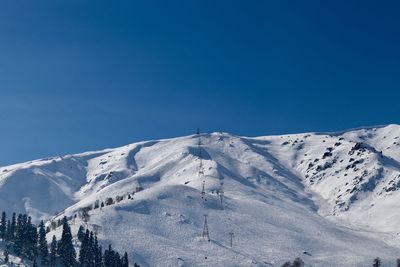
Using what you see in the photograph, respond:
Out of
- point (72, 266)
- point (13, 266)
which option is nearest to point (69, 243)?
point (72, 266)

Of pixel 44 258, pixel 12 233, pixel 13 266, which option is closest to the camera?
pixel 13 266

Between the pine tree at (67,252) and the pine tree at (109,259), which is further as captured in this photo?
the pine tree at (67,252)

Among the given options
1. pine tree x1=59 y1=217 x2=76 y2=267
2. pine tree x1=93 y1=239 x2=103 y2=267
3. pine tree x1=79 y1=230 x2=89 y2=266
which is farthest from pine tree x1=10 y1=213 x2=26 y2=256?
pine tree x1=93 y1=239 x2=103 y2=267

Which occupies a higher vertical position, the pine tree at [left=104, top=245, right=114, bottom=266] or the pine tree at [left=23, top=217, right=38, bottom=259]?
the pine tree at [left=23, top=217, right=38, bottom=259]

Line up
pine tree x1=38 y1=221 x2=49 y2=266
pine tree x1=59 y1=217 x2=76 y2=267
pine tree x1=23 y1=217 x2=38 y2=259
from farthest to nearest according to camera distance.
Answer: pine tree x1=23 y1=217 x2=38 y2=259 → pine tree x1=59 y1=217 x2=76 y2=267 → pine tree x1=38 y1=221 x2=49 y2=266

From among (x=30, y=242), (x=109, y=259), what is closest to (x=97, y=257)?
(x=109, y=259)

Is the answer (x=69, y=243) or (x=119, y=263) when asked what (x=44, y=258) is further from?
(x=119, y=263)

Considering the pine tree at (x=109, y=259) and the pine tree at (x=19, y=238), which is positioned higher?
the pine tree at (x=19, y=238)

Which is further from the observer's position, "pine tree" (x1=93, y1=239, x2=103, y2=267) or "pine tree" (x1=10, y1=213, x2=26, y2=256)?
"pine tree" (x1=93, y1=239, x2=103, y2=267)

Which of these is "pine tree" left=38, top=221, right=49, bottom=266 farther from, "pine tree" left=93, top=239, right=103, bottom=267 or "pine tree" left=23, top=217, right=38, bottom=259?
"pine tree" left=93, top=239, right=103, bottom=267

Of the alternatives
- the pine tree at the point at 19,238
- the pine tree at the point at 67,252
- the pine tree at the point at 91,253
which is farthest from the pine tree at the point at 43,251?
the pine tree at the point at 91,253

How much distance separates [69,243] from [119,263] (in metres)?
14.9

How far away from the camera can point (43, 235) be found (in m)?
178

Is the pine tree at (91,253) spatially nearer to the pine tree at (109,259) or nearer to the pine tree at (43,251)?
the pine tree at (109,259)
